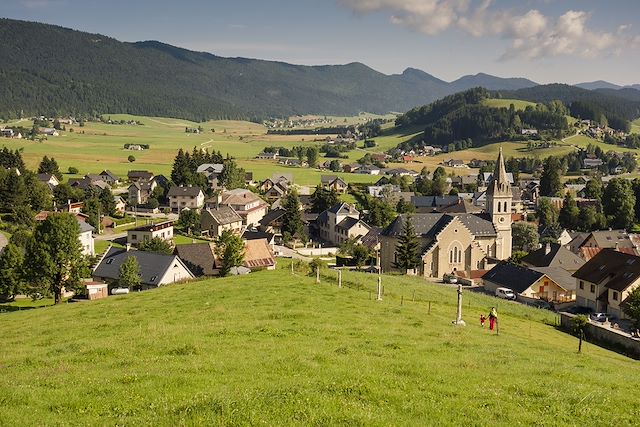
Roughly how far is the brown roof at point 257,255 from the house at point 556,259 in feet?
113

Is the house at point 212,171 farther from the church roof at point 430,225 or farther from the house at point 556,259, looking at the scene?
the house at point 556,259

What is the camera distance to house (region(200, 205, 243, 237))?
9831cm

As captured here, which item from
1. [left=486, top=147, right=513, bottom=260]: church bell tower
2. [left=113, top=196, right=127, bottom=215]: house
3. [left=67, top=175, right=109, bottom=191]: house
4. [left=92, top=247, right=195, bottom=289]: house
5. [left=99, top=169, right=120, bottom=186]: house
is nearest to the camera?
[left=92, top=247, right=195, bottom=289]: house

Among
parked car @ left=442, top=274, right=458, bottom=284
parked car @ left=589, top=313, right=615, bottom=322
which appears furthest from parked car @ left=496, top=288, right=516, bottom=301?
parked car @ left=442, top=274, right=458, bottom=284

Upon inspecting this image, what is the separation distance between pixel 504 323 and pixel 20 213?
7958cm

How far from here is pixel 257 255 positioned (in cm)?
6731

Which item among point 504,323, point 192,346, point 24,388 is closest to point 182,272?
point 504,323

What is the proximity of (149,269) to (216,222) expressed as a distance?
149 feet

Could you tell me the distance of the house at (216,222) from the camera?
98.3 metres

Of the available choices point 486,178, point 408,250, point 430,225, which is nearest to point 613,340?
point 408,250

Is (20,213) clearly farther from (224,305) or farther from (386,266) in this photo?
(224,305)

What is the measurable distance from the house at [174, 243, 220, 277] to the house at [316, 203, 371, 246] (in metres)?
36.5

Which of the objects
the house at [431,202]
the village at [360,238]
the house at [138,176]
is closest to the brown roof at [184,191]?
the village at [360,238]

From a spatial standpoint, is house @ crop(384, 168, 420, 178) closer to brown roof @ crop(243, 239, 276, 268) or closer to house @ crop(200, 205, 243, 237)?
house @ crop(200, 205, 243, 237)
